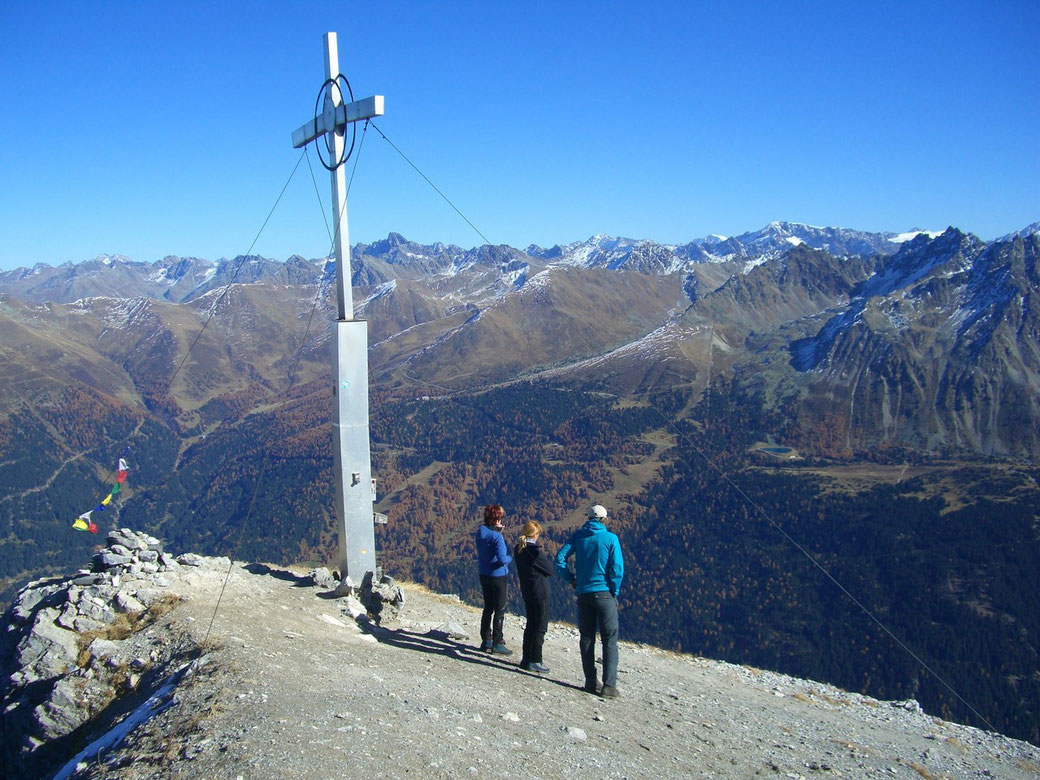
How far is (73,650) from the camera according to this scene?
→ 13266 mm

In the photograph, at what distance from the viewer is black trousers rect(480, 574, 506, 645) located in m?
15.2

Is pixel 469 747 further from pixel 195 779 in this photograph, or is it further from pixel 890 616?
pixel 890 616

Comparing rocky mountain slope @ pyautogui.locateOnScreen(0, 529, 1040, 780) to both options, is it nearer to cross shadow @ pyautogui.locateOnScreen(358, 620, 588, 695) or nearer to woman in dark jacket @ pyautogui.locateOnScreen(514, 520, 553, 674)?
cross shadow @ pyautogui.locateOnScreen(358, 620, 588, 695)

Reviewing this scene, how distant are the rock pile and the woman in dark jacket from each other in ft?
21.0

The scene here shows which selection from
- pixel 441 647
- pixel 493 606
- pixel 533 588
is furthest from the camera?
pixel 441 647

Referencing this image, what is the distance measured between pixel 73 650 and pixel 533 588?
845cm

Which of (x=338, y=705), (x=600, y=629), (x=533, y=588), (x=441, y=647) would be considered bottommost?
(x=441, y=647)

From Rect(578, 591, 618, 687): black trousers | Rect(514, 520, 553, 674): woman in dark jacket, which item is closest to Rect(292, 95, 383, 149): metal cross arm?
Rect(514, 520, 553, 674): woman in dark jacket

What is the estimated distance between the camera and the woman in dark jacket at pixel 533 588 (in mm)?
14203

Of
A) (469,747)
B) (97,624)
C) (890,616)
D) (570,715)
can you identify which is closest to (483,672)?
(570,715)

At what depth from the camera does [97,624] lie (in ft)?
46.1

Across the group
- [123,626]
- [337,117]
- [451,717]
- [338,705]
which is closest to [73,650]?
[123,626]

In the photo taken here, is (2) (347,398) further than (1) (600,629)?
Yes

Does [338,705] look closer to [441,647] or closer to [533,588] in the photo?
[533,588]
